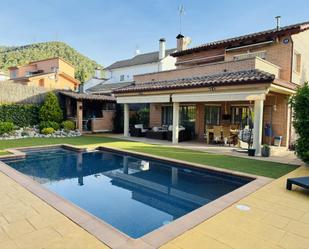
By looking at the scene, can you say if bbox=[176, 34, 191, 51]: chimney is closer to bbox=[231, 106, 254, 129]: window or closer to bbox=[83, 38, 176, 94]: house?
bbox=[83, 38, 176, 94]: house

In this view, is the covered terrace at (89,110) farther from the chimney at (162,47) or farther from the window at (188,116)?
the chimney at (162,47)

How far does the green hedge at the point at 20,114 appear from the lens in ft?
66.1

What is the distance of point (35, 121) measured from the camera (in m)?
22.2

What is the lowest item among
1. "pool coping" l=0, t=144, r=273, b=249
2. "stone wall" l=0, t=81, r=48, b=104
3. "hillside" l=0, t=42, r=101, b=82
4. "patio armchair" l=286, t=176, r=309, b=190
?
"pool coping" l=0, t=144, r=273, b=249

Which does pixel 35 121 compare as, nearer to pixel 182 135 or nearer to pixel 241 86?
pixel 182 135

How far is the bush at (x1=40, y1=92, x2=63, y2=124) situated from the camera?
72.1 feet

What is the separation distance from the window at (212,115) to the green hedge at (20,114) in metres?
15.7

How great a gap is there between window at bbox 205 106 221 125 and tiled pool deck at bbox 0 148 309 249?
13.0 m

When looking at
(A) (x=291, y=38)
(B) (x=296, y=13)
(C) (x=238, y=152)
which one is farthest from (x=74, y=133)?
(B) (x=296, y=13)

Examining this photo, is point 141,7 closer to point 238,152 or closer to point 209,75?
point 209,75

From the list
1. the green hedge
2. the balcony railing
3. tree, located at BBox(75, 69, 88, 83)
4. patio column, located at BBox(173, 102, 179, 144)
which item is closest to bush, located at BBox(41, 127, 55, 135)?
the green hedge

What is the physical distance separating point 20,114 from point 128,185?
53.7 ft

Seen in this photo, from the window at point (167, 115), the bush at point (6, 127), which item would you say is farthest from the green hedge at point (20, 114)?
the window at point (167, 115)

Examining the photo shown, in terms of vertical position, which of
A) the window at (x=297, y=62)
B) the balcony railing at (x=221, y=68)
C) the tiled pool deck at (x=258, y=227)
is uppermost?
the window at (x=297, y=62)
